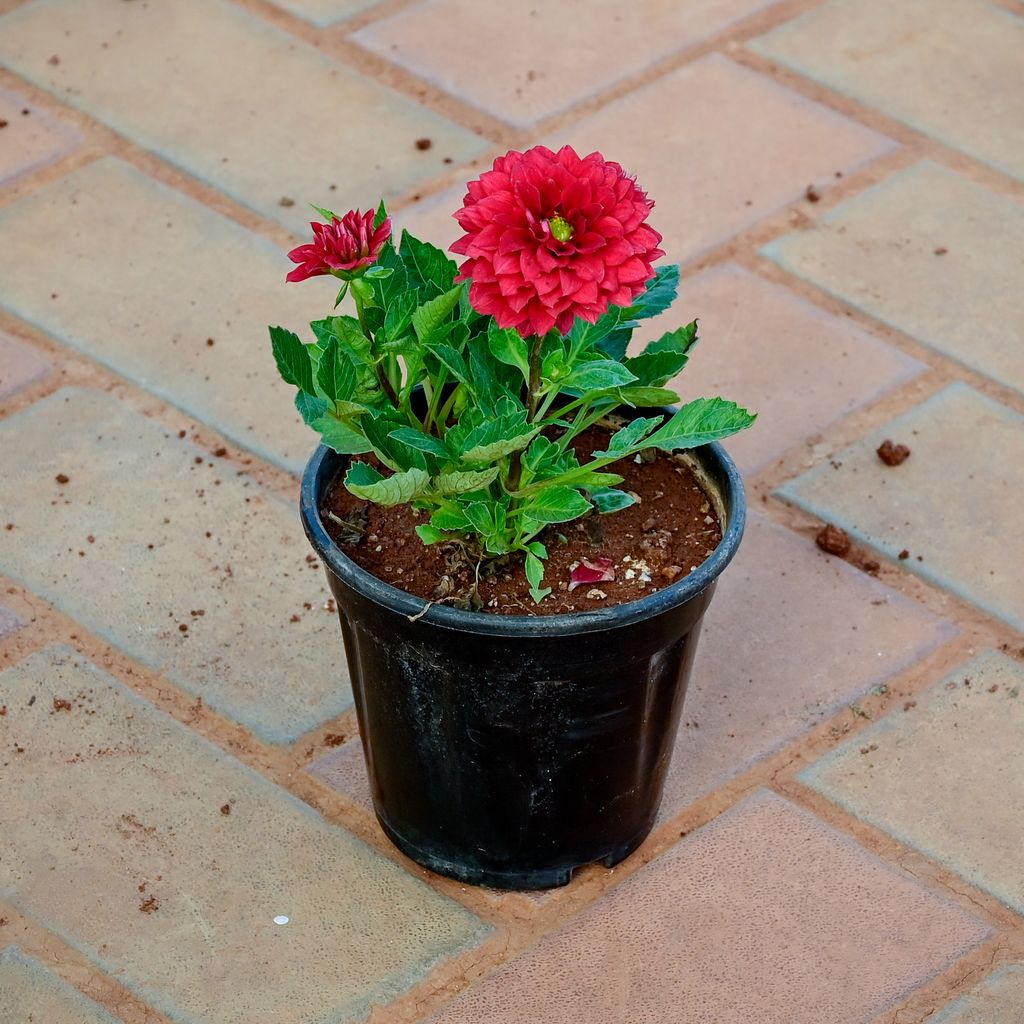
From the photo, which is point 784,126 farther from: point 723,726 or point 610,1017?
point 610,1017

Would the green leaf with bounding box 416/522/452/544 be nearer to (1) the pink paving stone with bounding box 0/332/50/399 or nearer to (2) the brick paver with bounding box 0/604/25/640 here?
(2) the brick paver with bounding box 0/604/25/640

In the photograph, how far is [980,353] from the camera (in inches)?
113

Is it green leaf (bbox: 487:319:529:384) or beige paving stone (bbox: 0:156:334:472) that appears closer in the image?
green leaf (bbox: 487:319:529:384)

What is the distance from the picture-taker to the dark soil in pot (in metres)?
1.87

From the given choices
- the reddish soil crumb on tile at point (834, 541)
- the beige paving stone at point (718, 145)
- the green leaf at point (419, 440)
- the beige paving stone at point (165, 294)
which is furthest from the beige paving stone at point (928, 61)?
the green leaf at point (419, 440)

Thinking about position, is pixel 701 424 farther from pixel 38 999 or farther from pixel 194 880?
pixel 38 999

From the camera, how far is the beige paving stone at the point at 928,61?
3.34 m

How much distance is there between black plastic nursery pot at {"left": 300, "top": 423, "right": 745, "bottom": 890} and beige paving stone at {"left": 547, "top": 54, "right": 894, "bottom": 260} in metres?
1.22

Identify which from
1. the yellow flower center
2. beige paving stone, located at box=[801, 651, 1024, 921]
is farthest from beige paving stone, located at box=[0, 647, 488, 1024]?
the yellow flower center

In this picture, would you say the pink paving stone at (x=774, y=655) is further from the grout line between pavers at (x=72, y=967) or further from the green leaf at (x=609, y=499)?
the green leaf at (x=609, y=499)

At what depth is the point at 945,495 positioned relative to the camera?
264cm

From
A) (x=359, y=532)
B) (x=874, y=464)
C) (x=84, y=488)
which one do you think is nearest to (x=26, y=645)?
(x=84, y=488)

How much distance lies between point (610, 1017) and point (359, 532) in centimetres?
63

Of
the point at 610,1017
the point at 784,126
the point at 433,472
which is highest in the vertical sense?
the point at 433,472
